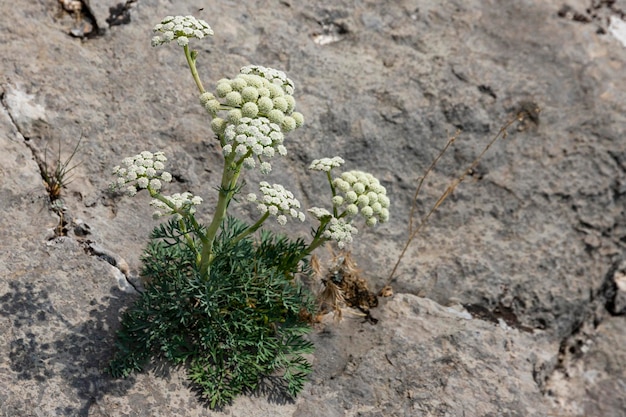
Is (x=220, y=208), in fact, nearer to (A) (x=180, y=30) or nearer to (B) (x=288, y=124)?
(B) (x=288, y=124)

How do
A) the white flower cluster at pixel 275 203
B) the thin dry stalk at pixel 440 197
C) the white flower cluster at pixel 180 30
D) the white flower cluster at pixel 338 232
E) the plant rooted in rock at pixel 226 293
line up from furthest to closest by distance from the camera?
1. the thin dry stalk at pixel 440 197
2. the white flower cluster at pixel 338 232
3. the plant rooted in rock at pixel 226 293
4. the white flower cluster at pixel 275 203
5. the white flower cluster at pixel 180 30

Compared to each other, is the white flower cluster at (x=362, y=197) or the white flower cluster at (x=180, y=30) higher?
the white flower cluster at (x=180, y=30)

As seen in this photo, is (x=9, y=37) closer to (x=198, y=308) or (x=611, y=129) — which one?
(x=198, y=308)

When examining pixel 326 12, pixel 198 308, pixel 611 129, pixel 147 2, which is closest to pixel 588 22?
pixel 611 129

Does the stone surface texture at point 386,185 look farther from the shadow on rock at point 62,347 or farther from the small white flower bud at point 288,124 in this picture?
the small white flower bud at point 288,124

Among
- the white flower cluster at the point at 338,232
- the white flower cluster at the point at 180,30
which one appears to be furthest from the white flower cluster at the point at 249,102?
the white flower cluster at the point at 338,232

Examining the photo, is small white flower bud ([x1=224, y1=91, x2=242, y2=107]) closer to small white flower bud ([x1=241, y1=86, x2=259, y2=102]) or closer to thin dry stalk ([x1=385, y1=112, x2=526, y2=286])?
small white flower bud ([x1=241, y1=86, x2=259, y2=102])

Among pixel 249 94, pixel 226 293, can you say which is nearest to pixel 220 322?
pixel 226 293
